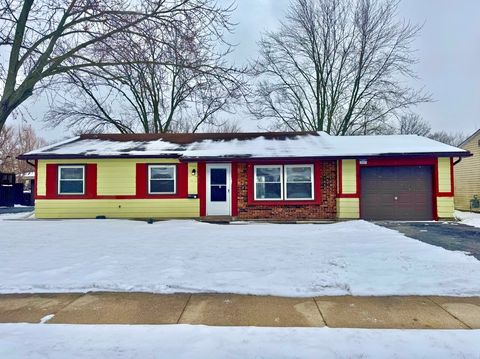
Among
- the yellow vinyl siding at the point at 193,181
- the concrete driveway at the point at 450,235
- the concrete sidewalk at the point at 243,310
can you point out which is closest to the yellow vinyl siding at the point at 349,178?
the concrete driveway at the point at 450,235

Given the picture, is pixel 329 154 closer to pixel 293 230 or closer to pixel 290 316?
pixel 293 230

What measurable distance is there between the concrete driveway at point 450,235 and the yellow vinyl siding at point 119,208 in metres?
8.30

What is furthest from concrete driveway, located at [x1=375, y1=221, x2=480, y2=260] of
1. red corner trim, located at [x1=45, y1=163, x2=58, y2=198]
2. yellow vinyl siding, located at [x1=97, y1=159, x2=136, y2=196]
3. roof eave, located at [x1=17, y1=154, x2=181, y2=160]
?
red corner trim, located at [x1=45, y1=163, x2=58, y2=198]

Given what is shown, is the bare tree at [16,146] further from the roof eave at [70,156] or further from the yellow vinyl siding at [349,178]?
the yellow vinyl siding at [349,178]

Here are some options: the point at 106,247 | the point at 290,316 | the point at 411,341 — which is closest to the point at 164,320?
the point at 290,316

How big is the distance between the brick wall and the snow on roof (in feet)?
3.20

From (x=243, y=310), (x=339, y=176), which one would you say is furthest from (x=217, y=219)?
(x=243, y=310)

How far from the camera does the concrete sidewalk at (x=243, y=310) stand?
4129mm

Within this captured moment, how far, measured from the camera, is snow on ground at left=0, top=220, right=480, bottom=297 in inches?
214

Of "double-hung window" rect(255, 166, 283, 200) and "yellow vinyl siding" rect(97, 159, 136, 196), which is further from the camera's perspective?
"yellow vinyl siding" rect(97, 159, 136, 196)

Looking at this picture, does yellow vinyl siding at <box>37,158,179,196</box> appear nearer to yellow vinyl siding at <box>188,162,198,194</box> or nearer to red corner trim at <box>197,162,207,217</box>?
yellow vinyl siding at <box>188,162,198,194</box>

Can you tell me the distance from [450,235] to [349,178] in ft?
15.0

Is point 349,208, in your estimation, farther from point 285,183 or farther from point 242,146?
point 242,146

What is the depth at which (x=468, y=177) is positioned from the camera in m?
20.4
